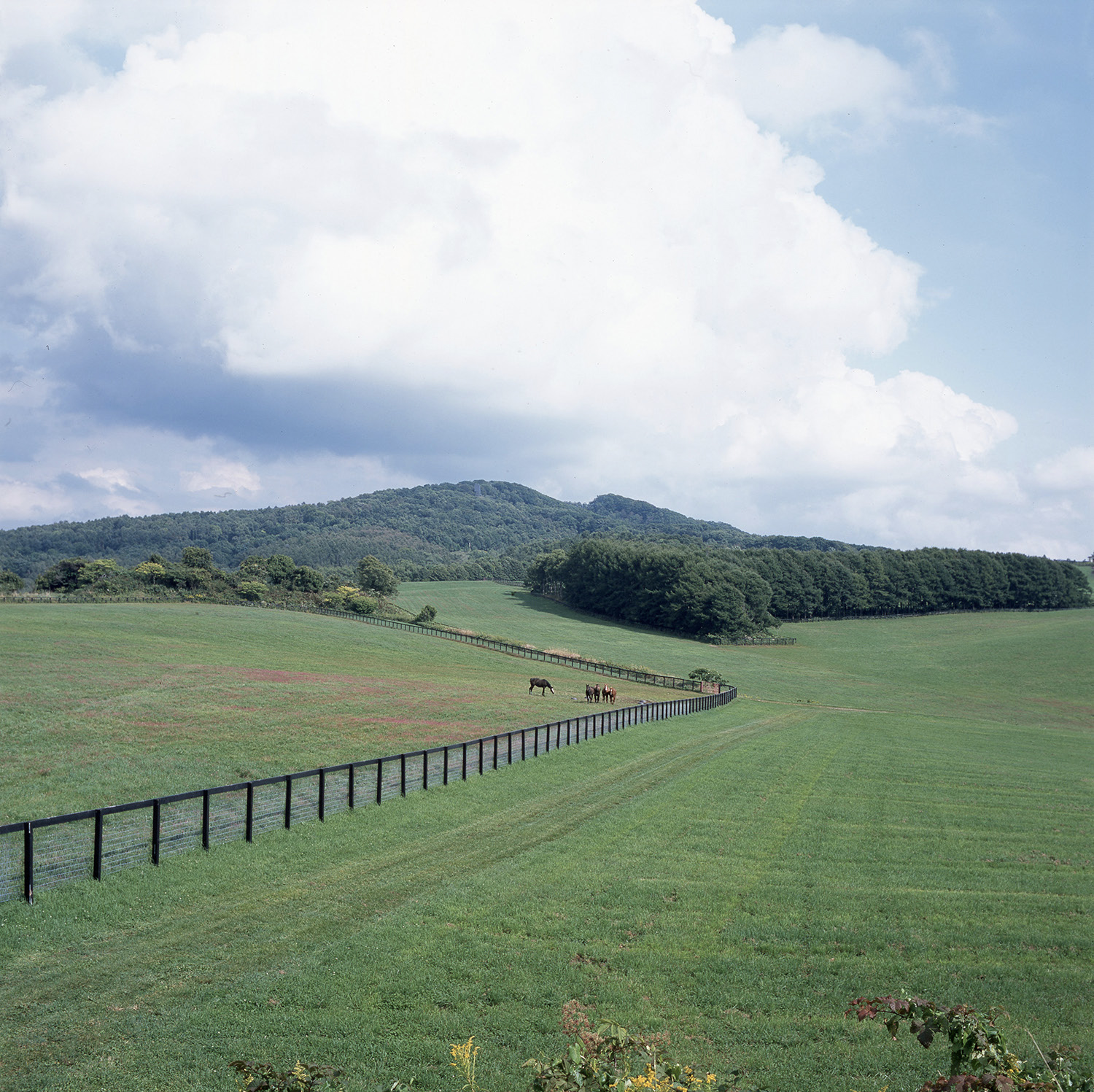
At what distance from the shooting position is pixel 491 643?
280ft

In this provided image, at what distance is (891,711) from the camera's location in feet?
203

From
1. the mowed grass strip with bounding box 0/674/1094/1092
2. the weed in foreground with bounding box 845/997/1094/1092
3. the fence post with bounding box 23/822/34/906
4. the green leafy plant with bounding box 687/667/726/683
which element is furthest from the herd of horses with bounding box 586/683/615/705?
the weed in foreground with bounding box 845/997/1094/1092

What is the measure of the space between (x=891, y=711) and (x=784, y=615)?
8666cm

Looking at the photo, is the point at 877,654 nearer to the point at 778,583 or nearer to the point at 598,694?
the point at 778,583

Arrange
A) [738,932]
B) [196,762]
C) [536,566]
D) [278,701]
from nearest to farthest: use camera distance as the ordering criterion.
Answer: [738,932] → [196,762] → [278,701] → [536,566]

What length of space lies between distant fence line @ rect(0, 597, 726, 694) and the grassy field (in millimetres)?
43563

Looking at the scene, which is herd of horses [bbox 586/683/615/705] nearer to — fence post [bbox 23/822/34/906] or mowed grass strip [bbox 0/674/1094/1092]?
mowed grass strip [bbox 0/674/1094/1092]

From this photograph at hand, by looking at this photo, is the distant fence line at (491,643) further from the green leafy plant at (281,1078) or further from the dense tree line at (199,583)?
→ the green leafy plant at (281,1078)

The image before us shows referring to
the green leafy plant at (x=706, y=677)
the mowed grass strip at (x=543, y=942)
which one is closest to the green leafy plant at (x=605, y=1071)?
the mowed grass strip at (x=543, y=942)

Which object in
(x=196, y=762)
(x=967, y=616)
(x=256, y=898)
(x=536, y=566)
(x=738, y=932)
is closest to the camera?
(x=738, y=932)

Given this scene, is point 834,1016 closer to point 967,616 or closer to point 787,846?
point 787,846

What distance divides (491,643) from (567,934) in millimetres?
74006

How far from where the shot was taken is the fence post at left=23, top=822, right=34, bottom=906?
1228 centimetres

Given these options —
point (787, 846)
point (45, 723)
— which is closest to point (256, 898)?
point (787, 846)
